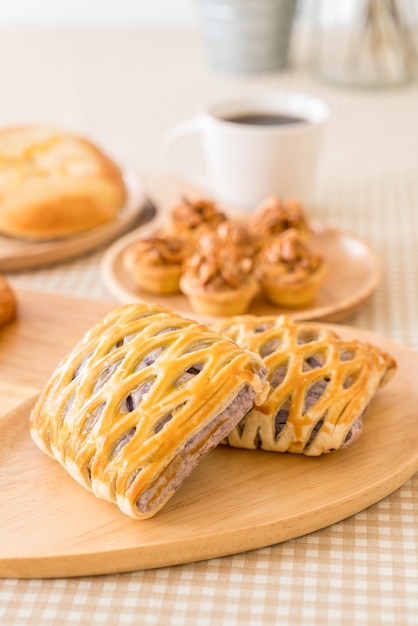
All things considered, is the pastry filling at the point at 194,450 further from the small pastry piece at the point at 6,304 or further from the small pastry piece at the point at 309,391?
the small pastry piece at the point at 6,304

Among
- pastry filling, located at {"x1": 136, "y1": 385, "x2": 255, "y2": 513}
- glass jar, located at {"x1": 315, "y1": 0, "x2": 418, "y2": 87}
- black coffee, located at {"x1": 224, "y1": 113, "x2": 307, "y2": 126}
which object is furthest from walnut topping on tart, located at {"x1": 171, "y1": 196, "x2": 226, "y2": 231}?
glass jar, located at {"x1": 315, "y1": 0, "x2": 418, "y2": 87}

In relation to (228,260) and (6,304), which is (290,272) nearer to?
(228,260)

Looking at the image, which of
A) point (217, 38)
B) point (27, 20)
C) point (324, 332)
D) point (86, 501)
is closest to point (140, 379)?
point (86, 501)

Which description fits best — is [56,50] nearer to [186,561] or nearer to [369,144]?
[369,144]

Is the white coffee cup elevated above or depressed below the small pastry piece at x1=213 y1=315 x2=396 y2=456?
below

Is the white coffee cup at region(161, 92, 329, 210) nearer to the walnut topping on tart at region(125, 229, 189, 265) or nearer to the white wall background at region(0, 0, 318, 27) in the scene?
the walnut topping on tart at region(125, 229, 189, 265)

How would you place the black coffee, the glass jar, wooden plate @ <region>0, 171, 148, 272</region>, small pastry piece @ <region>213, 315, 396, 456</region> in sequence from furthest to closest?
the glass jar < the black coffee < wooden plate @ <region>0, 171, 148, 272</region> < small pastry piece @ <region>213, 315, 396, 456</region>
